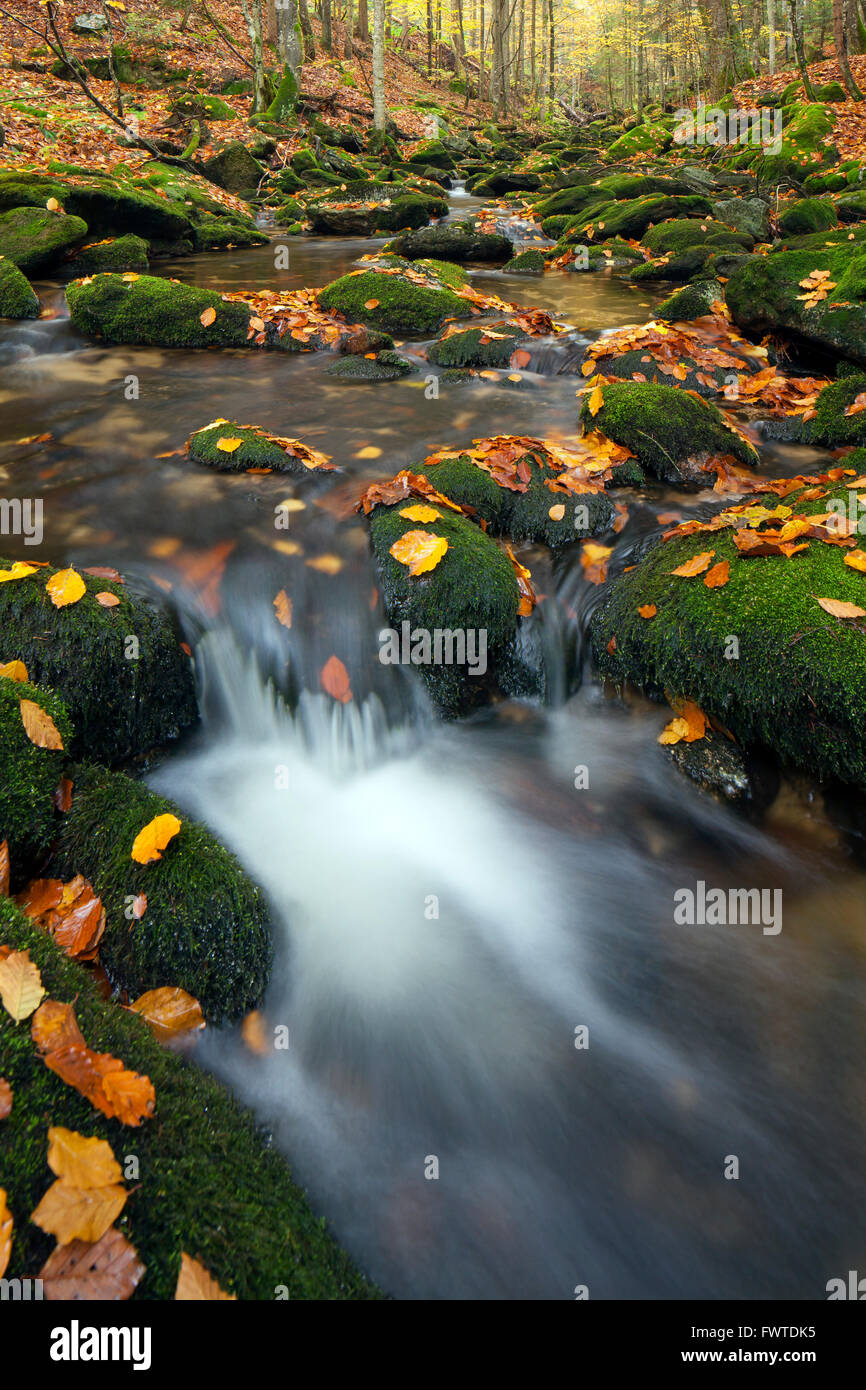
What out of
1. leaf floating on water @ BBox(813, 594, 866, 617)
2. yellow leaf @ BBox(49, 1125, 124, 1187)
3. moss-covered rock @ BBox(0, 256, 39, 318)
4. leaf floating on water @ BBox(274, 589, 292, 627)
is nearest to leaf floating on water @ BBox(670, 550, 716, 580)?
leaf floating on water @ BBox(813, 594, 866, 617)

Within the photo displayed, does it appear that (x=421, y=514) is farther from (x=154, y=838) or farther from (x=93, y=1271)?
(x=93, y=1271)

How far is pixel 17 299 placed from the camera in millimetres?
7602

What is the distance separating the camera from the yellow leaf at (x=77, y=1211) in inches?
54.2

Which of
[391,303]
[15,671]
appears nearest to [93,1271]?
[15,671]

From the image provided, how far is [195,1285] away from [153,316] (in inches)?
317

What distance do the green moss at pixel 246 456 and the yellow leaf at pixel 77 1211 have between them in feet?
13.5

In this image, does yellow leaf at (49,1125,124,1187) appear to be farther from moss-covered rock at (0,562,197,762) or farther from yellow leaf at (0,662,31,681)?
yellow leaf at (0,662,31,681)

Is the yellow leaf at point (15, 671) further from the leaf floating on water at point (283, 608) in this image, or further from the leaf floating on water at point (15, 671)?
the leaf floating on water at point (283, 608)

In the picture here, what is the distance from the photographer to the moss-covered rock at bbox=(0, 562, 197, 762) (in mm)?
3045

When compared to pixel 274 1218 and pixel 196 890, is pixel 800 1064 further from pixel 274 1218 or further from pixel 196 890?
pixel 196 890

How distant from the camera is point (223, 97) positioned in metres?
20.4

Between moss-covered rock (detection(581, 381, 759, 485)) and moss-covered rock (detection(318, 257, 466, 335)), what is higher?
moss-covered rock (detection(318, 257, 466, 335))

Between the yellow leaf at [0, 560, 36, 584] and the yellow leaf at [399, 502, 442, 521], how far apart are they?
75.5 inches

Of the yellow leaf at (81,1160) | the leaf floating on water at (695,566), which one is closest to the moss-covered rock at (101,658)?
the yellow leaf at (81,1160)
